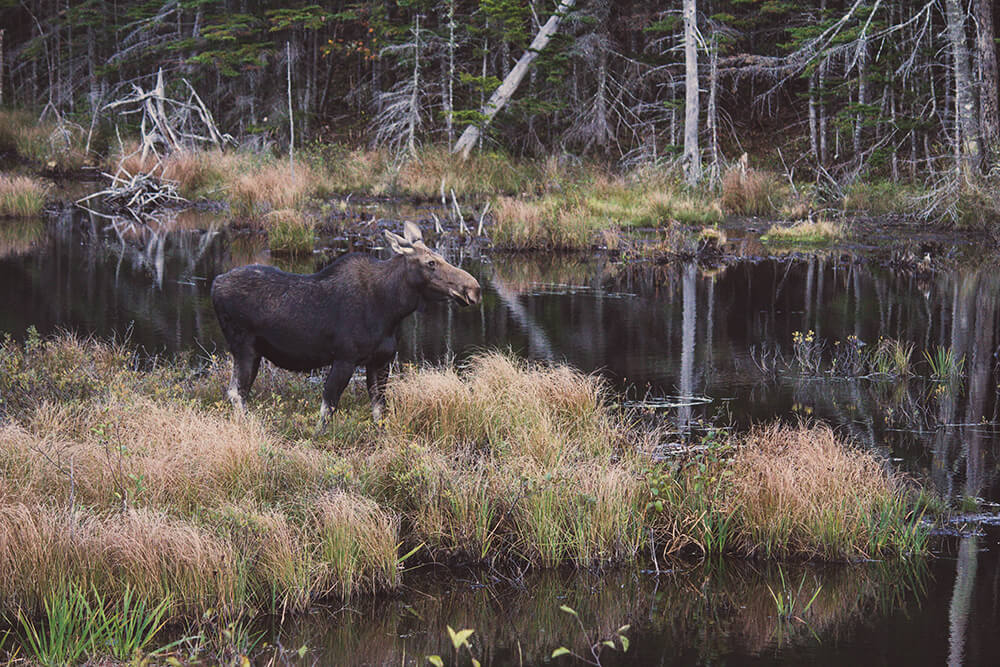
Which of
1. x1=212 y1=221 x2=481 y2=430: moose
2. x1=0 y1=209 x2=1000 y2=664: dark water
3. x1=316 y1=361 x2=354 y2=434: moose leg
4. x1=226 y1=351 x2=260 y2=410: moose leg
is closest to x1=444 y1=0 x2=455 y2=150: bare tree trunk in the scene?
x1=0 y1=209 x2=1000 y2=664: dark water

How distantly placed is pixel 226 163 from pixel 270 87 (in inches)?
358

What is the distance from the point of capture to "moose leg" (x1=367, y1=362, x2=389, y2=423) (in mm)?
8281

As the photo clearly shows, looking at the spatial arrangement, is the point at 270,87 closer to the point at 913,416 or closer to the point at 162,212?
the point at 162,212

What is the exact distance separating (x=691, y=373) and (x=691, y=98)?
16066mm

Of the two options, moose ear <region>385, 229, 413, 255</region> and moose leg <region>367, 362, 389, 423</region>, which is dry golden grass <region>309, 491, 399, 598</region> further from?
moose ear <region>385, 229, 413, 255</region>

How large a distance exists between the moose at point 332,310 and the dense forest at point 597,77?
17.5m

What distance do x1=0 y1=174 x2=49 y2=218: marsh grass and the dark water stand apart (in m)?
0.63

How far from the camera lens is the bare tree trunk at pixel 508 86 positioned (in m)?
30.0

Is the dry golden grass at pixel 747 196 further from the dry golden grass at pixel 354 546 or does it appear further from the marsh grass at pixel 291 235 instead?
the dry golden grass at pixel 354 546

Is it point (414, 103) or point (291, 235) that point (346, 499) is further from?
point (414, 103)

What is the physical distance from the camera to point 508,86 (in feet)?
101

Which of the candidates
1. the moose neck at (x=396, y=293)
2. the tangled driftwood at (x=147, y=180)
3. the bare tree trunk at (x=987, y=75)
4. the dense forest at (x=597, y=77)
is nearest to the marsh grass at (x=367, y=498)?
the moose neck at (x=396, y=293)

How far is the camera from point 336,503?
6172mm

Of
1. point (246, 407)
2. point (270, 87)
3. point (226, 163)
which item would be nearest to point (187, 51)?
point (270, 87)
